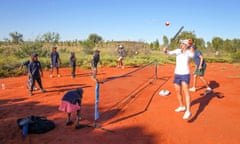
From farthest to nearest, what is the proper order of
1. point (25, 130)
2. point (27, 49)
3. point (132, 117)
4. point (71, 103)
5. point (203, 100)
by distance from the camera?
1. point (27, 49)
2. point (203, 100)
3. point (132, 117)
4. point (71, 103)
5. point (25, 130)

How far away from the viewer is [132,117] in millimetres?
7332

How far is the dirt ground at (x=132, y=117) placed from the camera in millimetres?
5980

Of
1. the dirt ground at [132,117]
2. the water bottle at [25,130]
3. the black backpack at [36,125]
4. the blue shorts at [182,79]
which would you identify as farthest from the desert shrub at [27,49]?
the blue shorts at [182,79]

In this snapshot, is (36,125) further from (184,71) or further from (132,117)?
(184,71)

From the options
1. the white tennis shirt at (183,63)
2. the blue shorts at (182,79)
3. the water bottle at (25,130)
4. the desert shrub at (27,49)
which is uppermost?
the desert shrub at (27,49)

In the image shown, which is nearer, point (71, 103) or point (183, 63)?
point (71, 103)

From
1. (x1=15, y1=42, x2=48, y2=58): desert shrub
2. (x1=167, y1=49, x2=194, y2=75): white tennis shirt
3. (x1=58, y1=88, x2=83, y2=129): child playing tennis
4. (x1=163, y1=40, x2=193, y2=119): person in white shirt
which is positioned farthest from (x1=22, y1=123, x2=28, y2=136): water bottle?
(x1=15, y1=42, x2=48, y2=58): desert shrub

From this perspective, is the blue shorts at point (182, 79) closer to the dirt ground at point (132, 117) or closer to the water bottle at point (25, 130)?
the dirt ground at point (132, 117)

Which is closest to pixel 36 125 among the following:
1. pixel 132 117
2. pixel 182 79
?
pixel 132 117

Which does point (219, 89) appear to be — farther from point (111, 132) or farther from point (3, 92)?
point (3, 92)

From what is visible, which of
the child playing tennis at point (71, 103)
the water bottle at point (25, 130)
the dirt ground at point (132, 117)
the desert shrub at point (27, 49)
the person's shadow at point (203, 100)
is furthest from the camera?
the desert shrub at point (27, 49)

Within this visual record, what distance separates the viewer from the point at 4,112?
8.55 m

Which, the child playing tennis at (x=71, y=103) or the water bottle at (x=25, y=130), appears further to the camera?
the child playing tennis at (x=71, y=103)

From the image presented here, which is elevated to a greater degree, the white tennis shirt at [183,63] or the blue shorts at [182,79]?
the white tennis shirt at [183,63]
